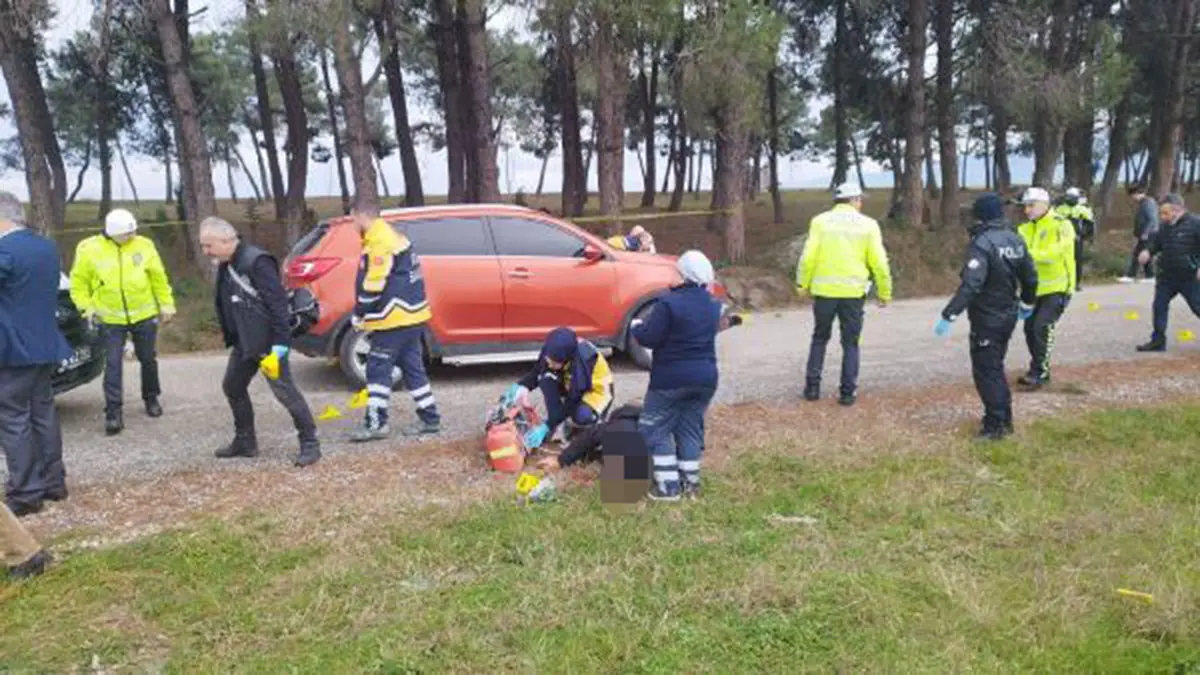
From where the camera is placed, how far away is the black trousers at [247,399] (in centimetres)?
596

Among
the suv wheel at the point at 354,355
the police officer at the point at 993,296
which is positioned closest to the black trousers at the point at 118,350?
the suv wheel at the point at 354,355

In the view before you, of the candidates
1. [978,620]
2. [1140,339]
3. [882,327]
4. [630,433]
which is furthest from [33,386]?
[1140,339]

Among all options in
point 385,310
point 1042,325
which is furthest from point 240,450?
point 1042,325

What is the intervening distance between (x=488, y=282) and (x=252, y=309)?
9.31ft

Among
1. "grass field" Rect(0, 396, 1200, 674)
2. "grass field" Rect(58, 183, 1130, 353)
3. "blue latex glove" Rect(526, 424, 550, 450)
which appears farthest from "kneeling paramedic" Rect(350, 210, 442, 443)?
"grass field" Rect(58, 183, 1130, 353)

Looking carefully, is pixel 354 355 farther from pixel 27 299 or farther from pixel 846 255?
pixel 846 255

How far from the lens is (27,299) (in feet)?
16.2

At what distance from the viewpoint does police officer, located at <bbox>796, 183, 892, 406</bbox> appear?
7.22 meters

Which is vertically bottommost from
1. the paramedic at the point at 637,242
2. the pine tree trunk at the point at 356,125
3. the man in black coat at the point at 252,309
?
the man in black coat at the point at 252,309

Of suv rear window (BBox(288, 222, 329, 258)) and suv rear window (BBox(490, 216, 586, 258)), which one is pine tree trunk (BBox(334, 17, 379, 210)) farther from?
suv rear window (BBox(490, 216, 586, 258))

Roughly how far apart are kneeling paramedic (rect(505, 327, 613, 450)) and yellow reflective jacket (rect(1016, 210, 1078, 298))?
13.3 ft

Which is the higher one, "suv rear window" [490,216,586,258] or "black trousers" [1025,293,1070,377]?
"suv rear window" [490,216,586,258]

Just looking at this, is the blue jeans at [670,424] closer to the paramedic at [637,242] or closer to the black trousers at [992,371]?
the black trousers at [992,371]

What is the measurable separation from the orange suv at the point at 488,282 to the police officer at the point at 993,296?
9.34 ft
